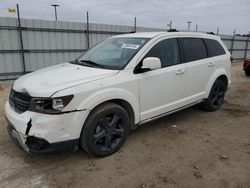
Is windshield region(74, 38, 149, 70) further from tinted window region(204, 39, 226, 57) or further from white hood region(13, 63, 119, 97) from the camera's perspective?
tinted window region(204, 39, 226, 57)

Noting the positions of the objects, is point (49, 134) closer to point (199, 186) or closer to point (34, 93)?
point (34, 93)

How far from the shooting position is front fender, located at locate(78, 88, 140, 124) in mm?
2867

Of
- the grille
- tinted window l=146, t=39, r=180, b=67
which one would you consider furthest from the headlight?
tinted window l=146, t=39, r=180, b=67

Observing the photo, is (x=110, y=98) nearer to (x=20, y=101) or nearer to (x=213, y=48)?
(x=20, y=101)

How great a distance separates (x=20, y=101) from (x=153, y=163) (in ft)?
6.47

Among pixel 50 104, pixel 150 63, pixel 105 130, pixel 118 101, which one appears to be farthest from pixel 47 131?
pixel 150 63

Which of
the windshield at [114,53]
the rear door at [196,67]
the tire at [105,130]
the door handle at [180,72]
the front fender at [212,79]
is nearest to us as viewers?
the tire at [105,130]

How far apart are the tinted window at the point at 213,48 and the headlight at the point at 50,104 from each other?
11.4 ft

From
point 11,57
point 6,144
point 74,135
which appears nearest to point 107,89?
point 74,135

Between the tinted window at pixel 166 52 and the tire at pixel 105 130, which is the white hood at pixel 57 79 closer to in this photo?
the tire at pixel 105 130

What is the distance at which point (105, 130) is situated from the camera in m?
3.20

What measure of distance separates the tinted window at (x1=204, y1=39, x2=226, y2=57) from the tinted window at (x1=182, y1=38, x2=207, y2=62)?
6.4 inches

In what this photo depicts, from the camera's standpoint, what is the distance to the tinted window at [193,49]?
4309 millimetres

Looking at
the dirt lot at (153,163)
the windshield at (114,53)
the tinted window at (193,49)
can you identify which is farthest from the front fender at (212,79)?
the windshield at (114,53)
